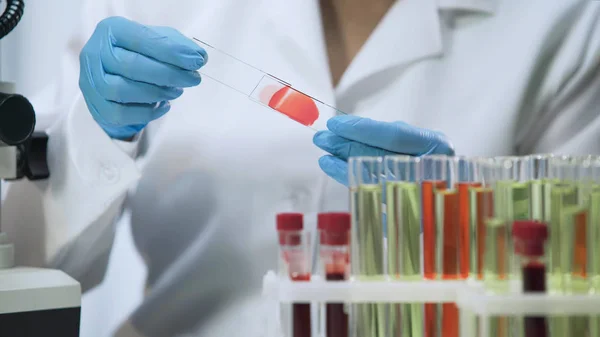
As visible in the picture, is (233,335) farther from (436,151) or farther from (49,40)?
(49,40)

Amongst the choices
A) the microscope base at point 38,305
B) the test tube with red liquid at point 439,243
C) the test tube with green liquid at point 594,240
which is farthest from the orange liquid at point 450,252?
the microscope base at point 38,305

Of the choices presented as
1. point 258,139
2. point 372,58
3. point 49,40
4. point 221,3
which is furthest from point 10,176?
point 49,40

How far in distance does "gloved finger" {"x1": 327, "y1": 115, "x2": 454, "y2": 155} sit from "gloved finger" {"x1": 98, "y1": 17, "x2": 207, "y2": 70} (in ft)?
0.80

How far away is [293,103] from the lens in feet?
3.35

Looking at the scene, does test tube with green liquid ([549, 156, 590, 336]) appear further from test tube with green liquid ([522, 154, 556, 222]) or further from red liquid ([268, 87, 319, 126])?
red liquid ([268, 87, 319, 126])

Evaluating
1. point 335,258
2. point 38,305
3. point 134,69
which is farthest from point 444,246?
point 134,69

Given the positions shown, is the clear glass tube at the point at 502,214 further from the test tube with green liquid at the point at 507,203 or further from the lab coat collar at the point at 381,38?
the lab coat collar at the point at 381,38

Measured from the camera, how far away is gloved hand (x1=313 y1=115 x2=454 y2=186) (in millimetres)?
1001

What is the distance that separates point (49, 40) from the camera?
68.6 inches

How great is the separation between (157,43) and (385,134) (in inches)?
15.7

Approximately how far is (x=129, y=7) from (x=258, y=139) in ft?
1.36

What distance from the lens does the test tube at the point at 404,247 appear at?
62 cm

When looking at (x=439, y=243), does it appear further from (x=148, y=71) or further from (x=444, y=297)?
(x=148, y=71)

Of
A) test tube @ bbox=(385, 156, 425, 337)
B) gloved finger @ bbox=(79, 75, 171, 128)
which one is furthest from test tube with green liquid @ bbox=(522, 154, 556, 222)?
gloved finger @ bbox=(79, 75, 171, 128)
